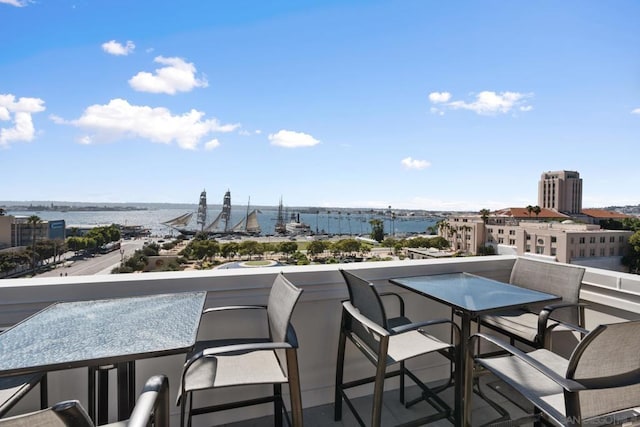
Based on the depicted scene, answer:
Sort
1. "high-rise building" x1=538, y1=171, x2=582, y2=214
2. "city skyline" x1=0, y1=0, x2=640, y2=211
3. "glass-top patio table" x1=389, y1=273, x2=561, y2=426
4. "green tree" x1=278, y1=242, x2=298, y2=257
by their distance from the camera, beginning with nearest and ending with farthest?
"glass-top patio table" x1=389, y1=273, x2=561, y2=426, "city skyline" x1=0, y1=0, x2=640, y2=211, "green tree" x1=278, y1=242, x2=298, y2=257, "high-rise building" x1=538, y1=171, x2=582, y2=214

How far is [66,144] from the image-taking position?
25.1 m

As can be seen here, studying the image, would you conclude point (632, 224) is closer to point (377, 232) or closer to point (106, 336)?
point (377, 232)

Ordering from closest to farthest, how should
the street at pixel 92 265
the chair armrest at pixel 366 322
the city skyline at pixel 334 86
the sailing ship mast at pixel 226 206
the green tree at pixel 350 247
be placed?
1. the chair armrest at pixel 366 322
2. the city skyline at pixel 334 86
3. the street at pixel 92 265
4. the green tree at pixel 350 247
5. the sailing ship mast at pixel 226 206

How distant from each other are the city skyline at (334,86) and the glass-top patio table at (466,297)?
15.3 feet

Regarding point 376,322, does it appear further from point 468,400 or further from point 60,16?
point 60,16

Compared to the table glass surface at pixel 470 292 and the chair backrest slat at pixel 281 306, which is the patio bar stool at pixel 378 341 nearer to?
the table glass surface at pixel 470 292

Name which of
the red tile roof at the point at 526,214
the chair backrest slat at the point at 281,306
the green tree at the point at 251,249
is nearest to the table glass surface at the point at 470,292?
the chair backrest slat at the point at 281,306

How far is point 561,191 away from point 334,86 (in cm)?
3465

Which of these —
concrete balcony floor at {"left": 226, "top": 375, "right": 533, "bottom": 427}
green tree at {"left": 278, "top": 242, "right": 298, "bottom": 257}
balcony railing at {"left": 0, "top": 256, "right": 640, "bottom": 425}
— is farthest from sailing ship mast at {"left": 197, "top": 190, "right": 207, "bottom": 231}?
concrete balcony floor at {"left": 226, "top": 375, "right": 533, "bottom": 427}

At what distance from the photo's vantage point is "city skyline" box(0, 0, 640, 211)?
21.0 ft

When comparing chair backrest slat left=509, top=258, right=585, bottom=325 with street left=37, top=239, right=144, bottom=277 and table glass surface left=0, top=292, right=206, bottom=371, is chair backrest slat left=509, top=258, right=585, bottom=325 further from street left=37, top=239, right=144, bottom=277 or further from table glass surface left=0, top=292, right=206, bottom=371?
street left=37, top=239, right=144, bottom=277

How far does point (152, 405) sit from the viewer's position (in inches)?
32.3

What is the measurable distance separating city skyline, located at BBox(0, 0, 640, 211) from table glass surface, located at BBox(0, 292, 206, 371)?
640 cm

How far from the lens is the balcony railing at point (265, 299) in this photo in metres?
1.69
